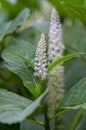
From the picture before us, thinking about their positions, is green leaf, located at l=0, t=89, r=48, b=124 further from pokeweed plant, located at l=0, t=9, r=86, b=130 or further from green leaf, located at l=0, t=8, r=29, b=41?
green leaf, located at l=0, t=8, r=29, b=41

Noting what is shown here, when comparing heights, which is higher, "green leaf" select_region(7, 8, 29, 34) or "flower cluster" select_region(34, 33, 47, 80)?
"flower cluster" select_region(34, 33, 47, 80)

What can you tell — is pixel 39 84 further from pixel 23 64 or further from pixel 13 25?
pixel 13 25

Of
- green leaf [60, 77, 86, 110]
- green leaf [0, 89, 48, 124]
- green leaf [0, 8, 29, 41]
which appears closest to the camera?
green leaf [0, 89, 48, 124]

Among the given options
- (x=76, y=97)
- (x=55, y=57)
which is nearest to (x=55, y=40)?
(x=55, y=57)

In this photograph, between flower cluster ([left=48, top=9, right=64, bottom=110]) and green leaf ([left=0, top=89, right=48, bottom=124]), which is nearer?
green leaf ([left=0, top=89, right=48, bottom=124])

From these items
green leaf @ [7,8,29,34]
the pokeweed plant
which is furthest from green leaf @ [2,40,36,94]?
green leaf @ [7,8,29,34]

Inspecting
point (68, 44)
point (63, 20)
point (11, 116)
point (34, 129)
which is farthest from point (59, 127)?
point (63, 20)

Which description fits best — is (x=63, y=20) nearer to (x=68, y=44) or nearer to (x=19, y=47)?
(x=68, y=44)

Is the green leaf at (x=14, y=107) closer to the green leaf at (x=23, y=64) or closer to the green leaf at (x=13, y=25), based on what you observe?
the green leaf at (x=23, y=64)
